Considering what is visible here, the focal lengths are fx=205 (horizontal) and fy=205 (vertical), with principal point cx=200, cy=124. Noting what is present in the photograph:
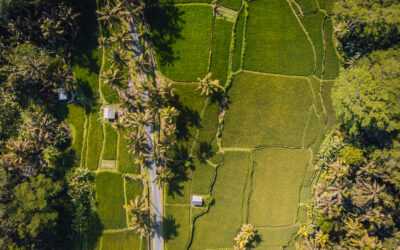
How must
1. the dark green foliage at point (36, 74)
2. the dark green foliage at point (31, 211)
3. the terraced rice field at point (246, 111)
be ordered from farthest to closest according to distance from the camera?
1. the terraced rice field at point (246, 111)
2. the dark green foliage at point (36, 74)
3. the dark green foliage at point (31, 211)

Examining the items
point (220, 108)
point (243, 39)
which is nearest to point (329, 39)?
point (243, 39)

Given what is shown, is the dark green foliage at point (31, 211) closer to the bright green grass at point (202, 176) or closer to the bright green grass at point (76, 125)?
the bright green grass at point (76, 125)

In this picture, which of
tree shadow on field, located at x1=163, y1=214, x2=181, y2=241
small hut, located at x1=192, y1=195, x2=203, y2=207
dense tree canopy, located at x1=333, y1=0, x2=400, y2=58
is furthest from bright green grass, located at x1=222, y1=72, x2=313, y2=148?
tree shadow on field, located at x1=163, y1=214, x2=181, y2=241

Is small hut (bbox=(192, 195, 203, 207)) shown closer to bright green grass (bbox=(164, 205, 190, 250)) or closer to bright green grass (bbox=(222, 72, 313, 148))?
bright green grass (bbox=(164, 205, 190, 250))

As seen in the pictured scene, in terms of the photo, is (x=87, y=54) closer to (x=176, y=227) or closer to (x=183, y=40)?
(x=183, y=40)

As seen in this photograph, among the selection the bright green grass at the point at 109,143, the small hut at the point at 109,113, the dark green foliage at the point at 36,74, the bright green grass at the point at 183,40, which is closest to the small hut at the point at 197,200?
the bright green grass at the point at 109,143

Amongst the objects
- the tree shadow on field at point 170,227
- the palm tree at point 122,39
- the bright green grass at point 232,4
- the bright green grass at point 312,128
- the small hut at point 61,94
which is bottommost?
the tree shadow on field at point 170,227

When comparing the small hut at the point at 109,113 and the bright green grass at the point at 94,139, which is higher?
the small hut at the point at 109,113

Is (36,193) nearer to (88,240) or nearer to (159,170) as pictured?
(88,240)
